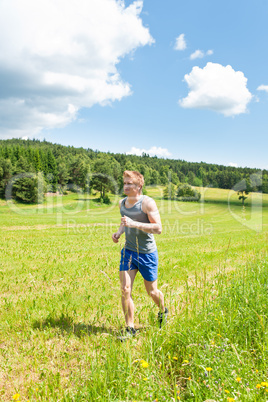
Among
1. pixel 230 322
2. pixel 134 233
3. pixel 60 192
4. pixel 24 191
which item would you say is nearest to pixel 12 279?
pixel 134 233

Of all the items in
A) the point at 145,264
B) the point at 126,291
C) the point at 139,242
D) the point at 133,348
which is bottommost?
the point at 133,348

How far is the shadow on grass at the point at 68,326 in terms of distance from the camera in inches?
156

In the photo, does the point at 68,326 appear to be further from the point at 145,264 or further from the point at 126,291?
the point at 145,264

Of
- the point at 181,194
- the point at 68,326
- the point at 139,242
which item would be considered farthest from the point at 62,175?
the point at 139,242

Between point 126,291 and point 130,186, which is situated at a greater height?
point 130,186

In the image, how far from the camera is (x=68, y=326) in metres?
4.18

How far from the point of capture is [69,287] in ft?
19.4

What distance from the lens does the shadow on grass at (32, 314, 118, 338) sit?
13.0ft

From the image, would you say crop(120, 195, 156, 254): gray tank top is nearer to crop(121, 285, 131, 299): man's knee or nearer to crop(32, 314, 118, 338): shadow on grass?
crop(121, 285, 131, 299): man's knee

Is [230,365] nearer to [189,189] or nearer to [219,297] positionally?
[219,297]

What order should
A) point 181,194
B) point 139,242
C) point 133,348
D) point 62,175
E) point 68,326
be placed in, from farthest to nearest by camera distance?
point 62,175
point 181,194
point 68,326
point 139,242
point 133,348

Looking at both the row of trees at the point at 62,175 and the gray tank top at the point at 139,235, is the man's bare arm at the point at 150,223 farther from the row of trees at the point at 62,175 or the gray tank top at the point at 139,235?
the row of trees at the point at 62,175

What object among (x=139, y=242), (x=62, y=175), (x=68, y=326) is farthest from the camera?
(x=62, y=175)

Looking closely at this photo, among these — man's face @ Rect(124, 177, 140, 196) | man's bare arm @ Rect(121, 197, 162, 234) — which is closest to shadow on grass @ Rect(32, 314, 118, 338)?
man's bare arm @ Rect(121, 197, 162, 234)
